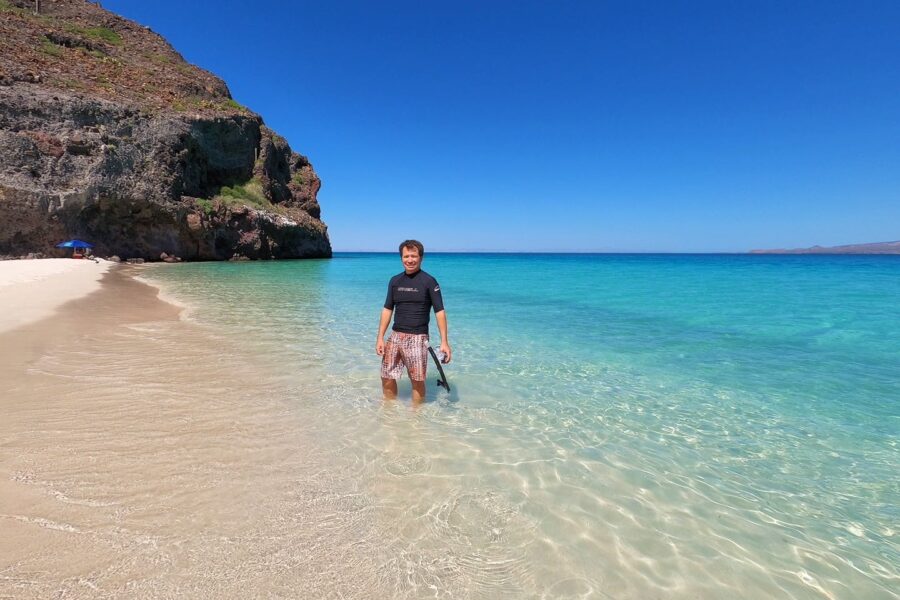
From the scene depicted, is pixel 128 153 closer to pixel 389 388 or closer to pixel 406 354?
pixel 389 388

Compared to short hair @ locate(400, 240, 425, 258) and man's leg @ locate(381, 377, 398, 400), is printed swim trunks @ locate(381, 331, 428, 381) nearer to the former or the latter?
man's leg @ locate(381, 377, 398, 400)

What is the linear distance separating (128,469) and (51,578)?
53.9 inches

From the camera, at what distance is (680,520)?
3.41m

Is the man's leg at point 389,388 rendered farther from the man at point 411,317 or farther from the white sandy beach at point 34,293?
the white sandy beach at point 34,293

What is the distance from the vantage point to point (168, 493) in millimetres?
3246

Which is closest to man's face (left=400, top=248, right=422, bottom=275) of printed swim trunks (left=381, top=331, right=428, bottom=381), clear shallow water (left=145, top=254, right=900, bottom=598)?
printed swim trunks (left=381, top=331, right=428, bottom=381)

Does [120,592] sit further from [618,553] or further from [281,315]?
[281,315]

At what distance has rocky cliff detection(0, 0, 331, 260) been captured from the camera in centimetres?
3250

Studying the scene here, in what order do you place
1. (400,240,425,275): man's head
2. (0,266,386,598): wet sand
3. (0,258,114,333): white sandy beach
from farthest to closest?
(0,258,114,333): white sandy beach < (400,240,425,275): man's head < (0,266,386,598): wet sand

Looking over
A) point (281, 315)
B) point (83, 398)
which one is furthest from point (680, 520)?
point (281, 315)

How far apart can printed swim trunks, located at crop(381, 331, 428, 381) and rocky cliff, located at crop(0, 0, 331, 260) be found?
39809mm

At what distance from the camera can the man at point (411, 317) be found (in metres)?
4.99

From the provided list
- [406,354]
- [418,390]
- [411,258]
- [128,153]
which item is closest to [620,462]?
[418,390]

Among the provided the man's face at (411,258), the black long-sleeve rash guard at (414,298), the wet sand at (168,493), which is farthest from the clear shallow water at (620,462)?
the man's face at (411,258)
